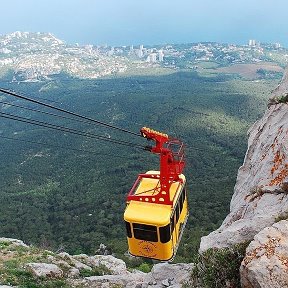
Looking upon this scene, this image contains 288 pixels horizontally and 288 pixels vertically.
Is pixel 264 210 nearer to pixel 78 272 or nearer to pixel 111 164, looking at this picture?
pixel 78 272

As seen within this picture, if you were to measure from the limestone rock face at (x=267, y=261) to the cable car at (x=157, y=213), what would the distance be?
4621 mm

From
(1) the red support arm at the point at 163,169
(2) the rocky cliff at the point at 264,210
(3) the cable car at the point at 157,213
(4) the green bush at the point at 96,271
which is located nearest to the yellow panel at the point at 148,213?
(3) the cable car at the point at 157,213

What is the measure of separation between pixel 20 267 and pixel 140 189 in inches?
159

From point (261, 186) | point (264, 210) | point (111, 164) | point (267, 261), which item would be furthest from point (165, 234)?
point (111, 164)

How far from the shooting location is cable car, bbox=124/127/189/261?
9.71 meters

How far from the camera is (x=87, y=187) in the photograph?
53.1 metres

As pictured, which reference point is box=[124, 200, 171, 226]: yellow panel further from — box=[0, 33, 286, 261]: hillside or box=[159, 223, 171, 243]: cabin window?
box=[0, 33, 286, 261]: hillside

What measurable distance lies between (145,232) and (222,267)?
456 centimetres

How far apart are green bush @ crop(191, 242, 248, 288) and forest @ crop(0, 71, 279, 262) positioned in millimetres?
5249

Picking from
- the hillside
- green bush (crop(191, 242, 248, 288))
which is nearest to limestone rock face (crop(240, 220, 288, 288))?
green bush (crop(191, 242, 248, 288))

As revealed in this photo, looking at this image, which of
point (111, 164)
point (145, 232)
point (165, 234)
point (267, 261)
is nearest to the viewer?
point (267, 261)

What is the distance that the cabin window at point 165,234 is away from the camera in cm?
961

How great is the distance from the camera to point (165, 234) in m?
9.70

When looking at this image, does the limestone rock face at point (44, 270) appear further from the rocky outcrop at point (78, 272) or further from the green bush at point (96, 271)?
the green bush at point (96, 271)
